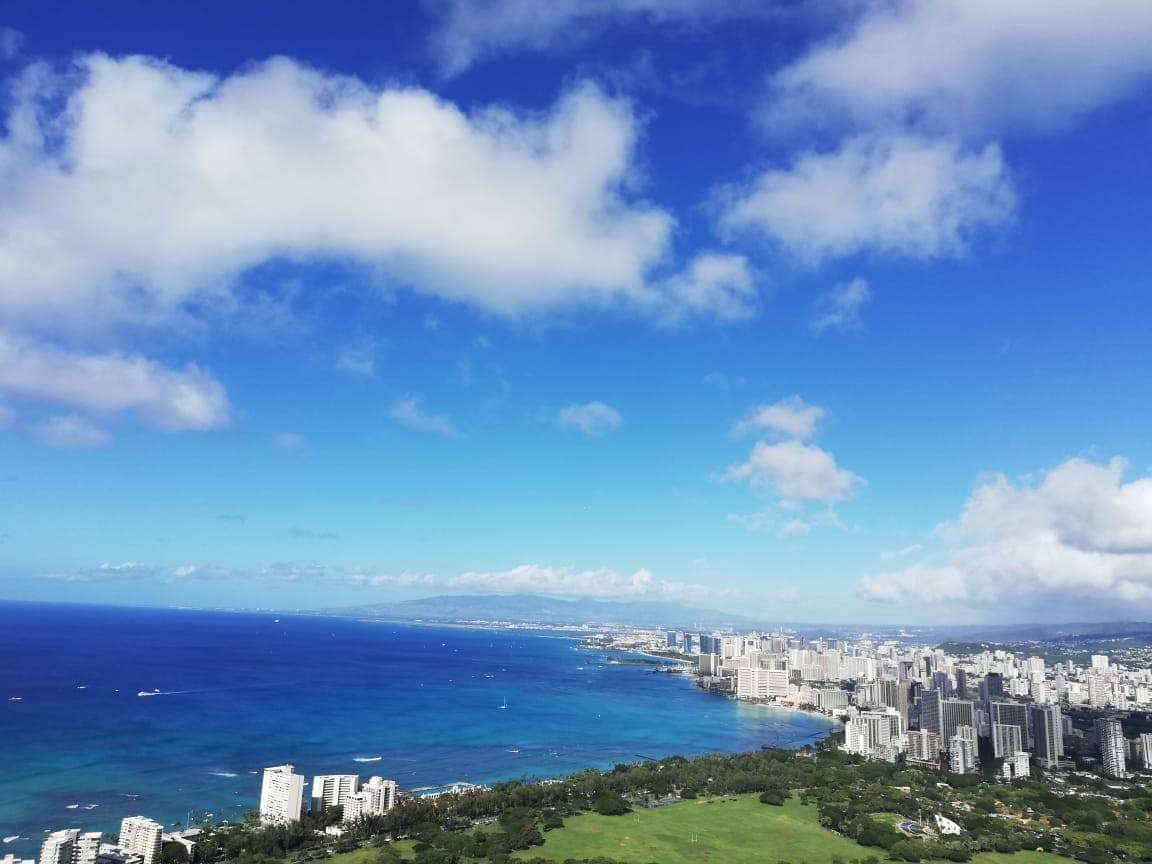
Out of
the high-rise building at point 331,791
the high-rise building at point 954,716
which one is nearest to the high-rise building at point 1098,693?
the high-rise building at point 954,716

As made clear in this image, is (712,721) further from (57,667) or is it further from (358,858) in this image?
(57,667)

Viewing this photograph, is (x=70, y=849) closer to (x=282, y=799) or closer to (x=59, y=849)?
(x=59, y=849)

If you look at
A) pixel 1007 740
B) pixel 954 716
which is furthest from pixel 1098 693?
pixel 1007 740

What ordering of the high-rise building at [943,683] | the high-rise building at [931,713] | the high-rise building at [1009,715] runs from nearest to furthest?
the high-rise building at [1009,715] → the high-rise building at [931,713] → the high-rise building at [943,683]

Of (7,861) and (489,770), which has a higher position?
(7,861)

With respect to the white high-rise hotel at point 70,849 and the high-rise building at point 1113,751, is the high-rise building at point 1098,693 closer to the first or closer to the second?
the high-rise building at point 1113,751

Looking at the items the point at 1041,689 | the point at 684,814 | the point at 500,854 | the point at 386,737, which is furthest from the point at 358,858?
the point at 1041,689
